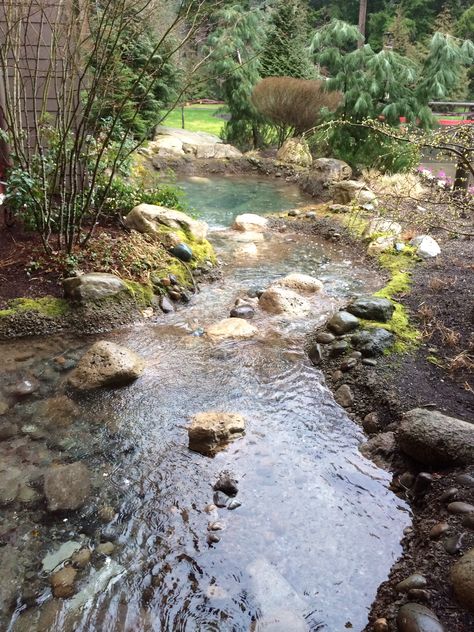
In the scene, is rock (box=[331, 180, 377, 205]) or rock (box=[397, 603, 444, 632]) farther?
rock (box=[331, 180, 377, 205])

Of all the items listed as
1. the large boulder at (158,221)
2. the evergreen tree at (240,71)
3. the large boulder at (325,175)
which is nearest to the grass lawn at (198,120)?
the evergreen tree at (240,71)

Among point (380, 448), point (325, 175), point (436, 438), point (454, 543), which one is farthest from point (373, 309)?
point (325, 175)

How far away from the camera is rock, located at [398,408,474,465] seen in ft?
9.60

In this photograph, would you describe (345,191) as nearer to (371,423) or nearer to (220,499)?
(371,423)

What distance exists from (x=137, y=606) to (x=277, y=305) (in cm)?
356

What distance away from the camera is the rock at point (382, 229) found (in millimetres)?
7562

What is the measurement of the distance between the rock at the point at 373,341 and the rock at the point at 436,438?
0.97m

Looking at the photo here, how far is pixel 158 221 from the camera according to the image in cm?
642

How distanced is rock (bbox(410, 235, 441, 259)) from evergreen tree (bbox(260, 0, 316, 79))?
10.3 m

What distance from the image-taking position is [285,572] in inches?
98.7

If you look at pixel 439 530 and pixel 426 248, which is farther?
pixel 426 248

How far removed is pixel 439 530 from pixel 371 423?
1083mm

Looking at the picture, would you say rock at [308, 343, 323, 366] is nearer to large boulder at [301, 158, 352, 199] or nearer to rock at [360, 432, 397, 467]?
rock at [360, 432, 397, 467]

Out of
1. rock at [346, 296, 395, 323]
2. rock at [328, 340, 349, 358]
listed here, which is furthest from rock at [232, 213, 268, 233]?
rock at [328, 340, 349, 358]
